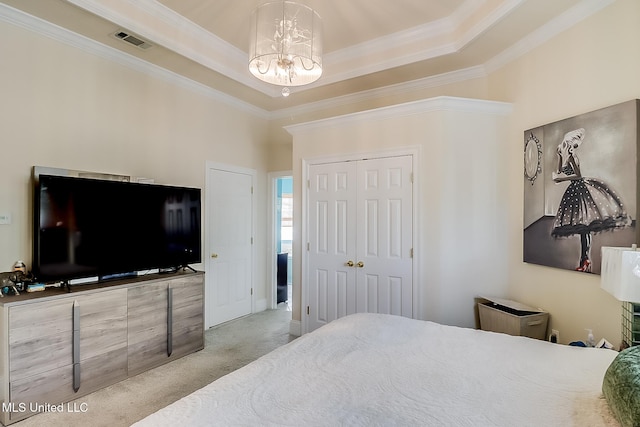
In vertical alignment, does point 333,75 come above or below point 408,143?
above

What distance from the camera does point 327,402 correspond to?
4.09 ft

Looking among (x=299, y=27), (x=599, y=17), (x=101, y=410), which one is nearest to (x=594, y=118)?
(x=599, y=17)

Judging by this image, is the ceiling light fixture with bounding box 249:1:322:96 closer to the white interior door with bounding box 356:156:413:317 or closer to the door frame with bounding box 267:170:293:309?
the white interior door with bounding box 356:156:413:317

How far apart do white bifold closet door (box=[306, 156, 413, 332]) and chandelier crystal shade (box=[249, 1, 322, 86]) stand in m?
1.50

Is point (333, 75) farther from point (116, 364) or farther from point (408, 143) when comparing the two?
point (116, 364)

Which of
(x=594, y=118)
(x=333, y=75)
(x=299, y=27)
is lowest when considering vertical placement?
(x=594, y=118)

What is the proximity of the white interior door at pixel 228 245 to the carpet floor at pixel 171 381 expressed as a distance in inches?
13.3

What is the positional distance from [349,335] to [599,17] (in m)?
2.88

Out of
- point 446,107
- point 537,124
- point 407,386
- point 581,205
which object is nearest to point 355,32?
point 446,107

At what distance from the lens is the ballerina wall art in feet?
7.02

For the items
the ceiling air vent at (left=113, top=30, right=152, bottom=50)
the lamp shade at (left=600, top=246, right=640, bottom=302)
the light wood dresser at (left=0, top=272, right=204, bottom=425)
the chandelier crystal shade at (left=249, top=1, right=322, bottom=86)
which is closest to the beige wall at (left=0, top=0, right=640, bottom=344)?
the ceiling air vent at (left=113, top=30, right=152, bottom=50)

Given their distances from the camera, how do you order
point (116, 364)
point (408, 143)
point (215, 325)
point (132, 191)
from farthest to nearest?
point (215, 325) → point (408, 143) → point (132, 191) → point (116, 364)

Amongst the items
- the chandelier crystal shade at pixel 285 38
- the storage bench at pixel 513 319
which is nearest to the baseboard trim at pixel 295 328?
the storage bench at pixel 513 319

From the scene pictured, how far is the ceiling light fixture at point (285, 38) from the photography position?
89.3 inches
